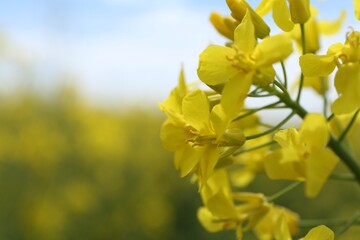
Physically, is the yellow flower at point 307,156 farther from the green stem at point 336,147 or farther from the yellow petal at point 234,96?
the green stem at point 336,147

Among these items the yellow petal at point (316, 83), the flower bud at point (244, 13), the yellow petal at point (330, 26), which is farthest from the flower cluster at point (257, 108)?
→ the yellow petal at point (330, 26)

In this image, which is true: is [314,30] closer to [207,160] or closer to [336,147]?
[336,147]

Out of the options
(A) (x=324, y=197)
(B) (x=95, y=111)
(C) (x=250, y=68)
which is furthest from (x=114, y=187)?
(C) (x=250, y=68)

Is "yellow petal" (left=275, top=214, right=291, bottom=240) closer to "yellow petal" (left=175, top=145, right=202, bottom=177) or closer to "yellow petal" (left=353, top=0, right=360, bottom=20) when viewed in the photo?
"yellow petal" (left=175, top=145, right=202, bottom=177)

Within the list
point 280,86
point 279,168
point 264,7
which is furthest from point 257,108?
point 279,168

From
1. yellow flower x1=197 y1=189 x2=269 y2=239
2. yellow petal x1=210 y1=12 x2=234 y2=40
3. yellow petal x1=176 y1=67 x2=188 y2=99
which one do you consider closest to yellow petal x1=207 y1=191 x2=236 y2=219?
yellow flower x1=197 y1=189 x2=269 y2=239

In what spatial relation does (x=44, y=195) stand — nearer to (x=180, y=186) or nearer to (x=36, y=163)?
(x=36, y=163)

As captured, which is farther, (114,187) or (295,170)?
(114,187)
